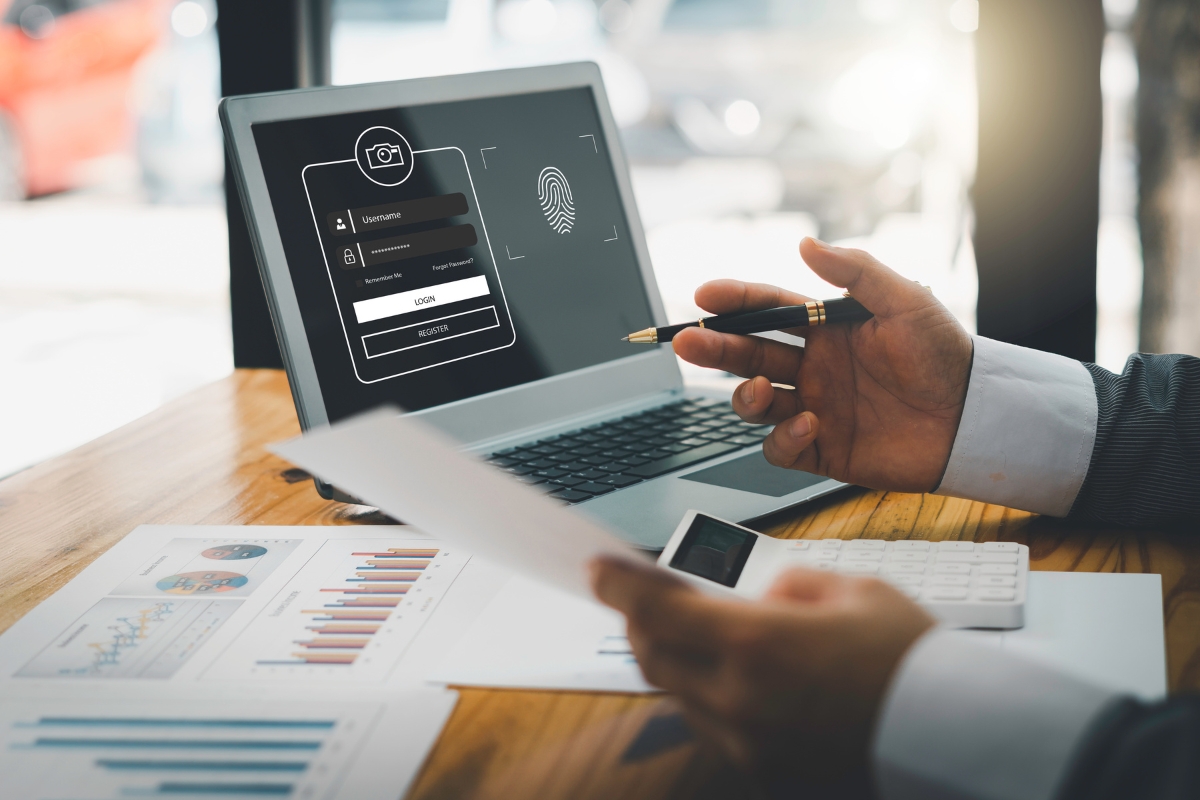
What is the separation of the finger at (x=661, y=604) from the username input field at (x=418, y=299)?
1.66ft

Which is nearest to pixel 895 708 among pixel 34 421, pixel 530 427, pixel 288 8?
pixel 530 427

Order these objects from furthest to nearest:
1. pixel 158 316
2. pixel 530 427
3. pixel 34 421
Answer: pixel 158 316 < pixel 34 421 < pixel 530 427

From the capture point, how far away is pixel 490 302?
3.16 feet

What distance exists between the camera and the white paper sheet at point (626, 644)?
549 mm

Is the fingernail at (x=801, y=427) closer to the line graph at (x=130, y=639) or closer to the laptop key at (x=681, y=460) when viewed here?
the laptop key at (x=681, y=460)

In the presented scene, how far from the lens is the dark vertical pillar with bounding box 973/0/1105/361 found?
4.17 ft

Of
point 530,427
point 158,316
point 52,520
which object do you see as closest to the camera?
point 52,520

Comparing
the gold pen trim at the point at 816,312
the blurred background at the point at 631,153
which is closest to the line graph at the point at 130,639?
the gold pen trim at the point at 816,312

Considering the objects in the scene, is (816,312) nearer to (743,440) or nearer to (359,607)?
(743,440)

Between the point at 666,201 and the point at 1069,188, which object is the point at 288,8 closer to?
the point at 1069,188

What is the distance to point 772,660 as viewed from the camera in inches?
16.7

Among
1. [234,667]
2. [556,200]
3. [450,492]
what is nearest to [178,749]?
[234,667]

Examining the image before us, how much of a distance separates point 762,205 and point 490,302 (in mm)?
2002

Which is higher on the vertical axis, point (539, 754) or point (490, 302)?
point (490, 302)
